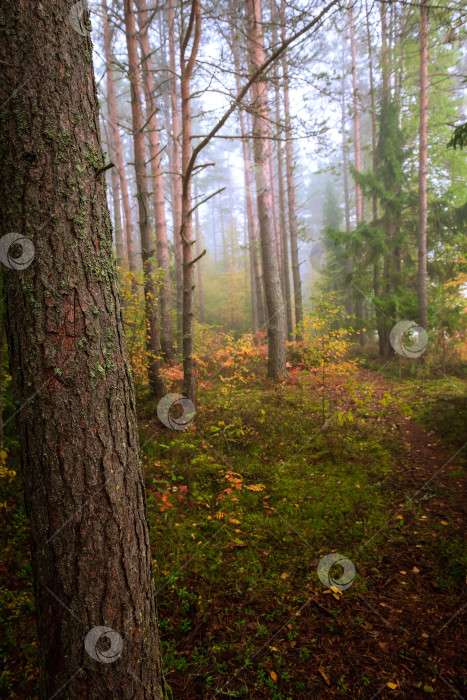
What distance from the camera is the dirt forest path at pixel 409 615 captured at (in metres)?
2.22

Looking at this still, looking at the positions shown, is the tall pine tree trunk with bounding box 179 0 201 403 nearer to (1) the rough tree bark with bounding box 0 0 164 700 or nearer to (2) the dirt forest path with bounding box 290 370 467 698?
(1) the rough tree bark with bounding box 0 0 164 700

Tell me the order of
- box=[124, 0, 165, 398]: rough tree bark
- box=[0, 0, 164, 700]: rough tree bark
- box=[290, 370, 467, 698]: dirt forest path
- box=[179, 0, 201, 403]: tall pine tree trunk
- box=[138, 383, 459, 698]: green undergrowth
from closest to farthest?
box=[0, 0, 164, 700]: rough tree bark → box=[290, 370, 467, 698]: dirt forest path → box=[138, 383, 459, 698]: green undergrowth → box=[179, 0, 201, 403]: tall pine tree trunk → box=[124, 0, 165, 398]: rough tree bark

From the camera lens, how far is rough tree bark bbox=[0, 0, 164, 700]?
161 cm

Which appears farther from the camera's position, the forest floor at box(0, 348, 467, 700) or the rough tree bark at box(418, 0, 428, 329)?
the rough tree bark at box(418, 0, 428, 329)

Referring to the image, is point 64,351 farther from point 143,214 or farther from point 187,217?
point 143,214

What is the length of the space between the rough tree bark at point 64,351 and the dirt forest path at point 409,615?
1.56 metres

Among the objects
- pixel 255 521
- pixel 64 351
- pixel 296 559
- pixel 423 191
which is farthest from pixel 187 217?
pixel 423 191

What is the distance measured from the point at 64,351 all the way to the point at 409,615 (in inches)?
124

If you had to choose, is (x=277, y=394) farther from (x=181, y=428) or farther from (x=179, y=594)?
(x=179, y=594)

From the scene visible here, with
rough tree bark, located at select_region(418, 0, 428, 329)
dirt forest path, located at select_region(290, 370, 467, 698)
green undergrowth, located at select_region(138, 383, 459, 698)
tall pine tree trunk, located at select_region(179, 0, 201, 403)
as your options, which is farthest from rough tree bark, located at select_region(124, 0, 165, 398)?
rough tree bark, located at select_region(418, 0, 428, 329)

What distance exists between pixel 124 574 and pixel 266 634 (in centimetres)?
145

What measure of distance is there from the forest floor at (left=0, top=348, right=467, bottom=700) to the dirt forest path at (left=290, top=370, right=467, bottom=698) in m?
0.01

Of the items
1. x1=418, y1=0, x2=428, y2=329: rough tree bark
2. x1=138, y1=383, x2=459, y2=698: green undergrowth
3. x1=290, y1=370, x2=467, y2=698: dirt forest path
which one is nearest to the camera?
x1=290, y1=370, x2=467, y2=698: dirt forest path

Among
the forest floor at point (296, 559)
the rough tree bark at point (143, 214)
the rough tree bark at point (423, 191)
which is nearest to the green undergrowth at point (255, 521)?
the forest floor at point (296, 559)
